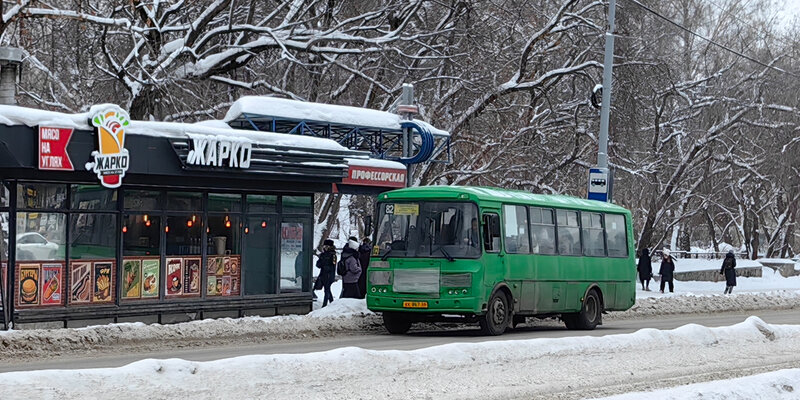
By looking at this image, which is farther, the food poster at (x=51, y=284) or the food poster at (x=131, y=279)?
the food poster at (x=131, y=279)

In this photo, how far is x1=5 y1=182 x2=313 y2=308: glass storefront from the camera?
63.0 ft

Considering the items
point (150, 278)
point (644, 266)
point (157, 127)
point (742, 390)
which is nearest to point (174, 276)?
point (150, 278)

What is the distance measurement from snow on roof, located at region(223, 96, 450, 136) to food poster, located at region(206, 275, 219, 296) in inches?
155

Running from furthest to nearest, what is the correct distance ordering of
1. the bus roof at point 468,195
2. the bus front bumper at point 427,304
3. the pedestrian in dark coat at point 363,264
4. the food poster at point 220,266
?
the pedestrian in dark coat at point 363,264
the food poster at point 220,266
the bus roof at point 468,195
the bus front bumper at point 427,304

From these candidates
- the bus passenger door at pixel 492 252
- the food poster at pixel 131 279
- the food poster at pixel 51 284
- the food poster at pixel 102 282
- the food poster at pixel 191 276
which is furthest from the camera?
the food poster at pixel 191 276

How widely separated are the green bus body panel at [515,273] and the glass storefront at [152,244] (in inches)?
116

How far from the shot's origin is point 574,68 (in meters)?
32.2

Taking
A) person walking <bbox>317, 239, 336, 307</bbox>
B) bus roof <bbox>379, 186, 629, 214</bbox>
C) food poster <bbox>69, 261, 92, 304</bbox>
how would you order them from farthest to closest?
person walking <bbox>317, 239, 336, 307</bbox> < bus roof <bbox>379, 186, 629, 214</bbox> < food poster <bbox>69, 261, 92, 304</bbox>

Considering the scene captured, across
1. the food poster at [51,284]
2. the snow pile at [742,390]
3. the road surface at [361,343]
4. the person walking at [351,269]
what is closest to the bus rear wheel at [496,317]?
the road surface at [361,343]

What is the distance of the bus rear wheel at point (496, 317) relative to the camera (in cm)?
2084

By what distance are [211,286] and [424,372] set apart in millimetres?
10079

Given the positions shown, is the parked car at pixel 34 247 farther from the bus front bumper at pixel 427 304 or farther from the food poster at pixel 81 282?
the bus front bumper at pixel 427 304

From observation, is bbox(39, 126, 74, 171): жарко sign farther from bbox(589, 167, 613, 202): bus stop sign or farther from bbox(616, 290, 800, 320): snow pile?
bbox(589, 167, 613, 202): bus stop sign

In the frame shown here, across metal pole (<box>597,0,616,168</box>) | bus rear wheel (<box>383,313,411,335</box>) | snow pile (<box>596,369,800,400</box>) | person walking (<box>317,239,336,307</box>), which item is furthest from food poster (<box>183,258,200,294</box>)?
metal pole (<box>597,0,616,168</box>)
